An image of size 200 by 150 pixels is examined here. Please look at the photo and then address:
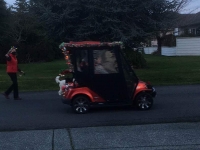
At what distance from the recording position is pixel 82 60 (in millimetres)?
12273

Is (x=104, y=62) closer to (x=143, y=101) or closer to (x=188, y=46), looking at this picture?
(x=143, y=101)

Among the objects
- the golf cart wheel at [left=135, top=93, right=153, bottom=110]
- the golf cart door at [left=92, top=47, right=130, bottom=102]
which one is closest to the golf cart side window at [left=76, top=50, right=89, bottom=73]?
the golf cart door at [left=92, top=47, right=130, bottom=102]

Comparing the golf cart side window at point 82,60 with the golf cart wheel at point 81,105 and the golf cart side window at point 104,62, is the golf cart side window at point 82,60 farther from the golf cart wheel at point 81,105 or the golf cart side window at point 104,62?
the golf cart wheel at point 81,105

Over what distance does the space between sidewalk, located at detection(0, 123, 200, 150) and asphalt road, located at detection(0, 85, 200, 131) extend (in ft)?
1.88

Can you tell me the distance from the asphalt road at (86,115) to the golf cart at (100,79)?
29 cm

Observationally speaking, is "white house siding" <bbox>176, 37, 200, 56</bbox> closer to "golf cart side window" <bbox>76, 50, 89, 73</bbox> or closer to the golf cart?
the golf cart

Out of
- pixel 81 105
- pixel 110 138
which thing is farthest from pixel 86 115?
pixel 110 138

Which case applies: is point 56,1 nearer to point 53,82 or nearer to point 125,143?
point 53,82

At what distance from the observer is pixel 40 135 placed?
377 inches

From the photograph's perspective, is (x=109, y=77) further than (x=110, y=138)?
Yes

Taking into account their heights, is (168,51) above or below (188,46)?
below

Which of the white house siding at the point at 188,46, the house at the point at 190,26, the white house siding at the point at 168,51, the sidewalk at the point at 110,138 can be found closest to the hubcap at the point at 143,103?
the sidewalk at the point at 110,138

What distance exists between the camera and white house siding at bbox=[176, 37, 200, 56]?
42.4 m

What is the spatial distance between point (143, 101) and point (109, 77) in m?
1.10
